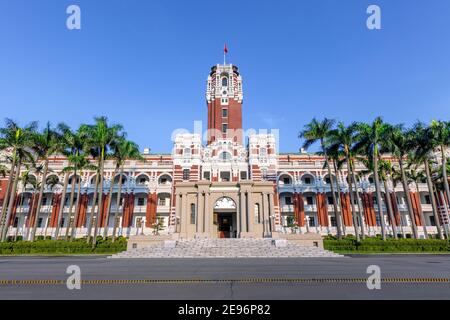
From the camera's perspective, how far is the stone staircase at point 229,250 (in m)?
28.1

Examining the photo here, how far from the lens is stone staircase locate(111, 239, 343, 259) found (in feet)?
92.1

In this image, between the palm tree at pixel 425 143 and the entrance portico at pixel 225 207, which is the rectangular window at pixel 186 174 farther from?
the palm tree at pixel 425 143

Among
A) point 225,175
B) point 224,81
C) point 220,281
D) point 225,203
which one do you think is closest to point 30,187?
point 225,175

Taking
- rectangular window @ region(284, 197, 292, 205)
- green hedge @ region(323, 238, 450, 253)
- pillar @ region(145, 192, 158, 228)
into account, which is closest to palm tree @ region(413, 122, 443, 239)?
green hedge @ region(323, 238, 450, 253)

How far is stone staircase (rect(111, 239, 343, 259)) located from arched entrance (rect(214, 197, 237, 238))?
7682mm

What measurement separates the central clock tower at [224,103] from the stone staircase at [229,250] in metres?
27.0

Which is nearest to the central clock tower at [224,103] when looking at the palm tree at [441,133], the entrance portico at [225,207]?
the entrance portico at [225,207]

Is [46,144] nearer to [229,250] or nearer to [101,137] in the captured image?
[101,137]

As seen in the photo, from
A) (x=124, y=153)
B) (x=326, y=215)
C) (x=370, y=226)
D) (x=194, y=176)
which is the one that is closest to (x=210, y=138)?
(x=194, y=176)

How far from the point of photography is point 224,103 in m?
60.2

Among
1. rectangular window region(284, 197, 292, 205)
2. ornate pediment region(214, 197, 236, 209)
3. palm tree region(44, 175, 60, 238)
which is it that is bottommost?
ornate pediment region(214, 197, 236, 209)

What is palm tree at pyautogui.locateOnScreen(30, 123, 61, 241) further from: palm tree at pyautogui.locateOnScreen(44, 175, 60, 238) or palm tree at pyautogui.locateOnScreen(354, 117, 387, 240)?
palm tree at pyautogui.locateOnScreen(354, 117, 387, 240)
